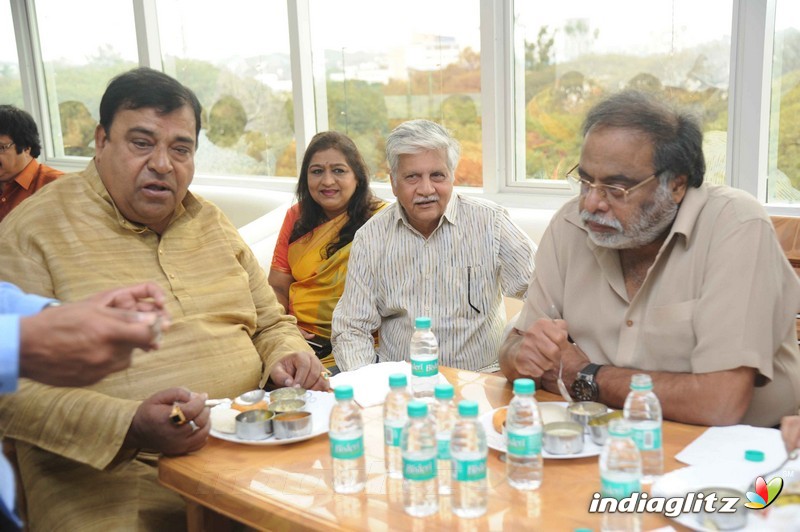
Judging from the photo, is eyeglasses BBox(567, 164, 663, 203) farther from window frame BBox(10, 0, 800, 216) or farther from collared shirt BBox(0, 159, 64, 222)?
collared shirt BBox(0, 159, 64, 222)

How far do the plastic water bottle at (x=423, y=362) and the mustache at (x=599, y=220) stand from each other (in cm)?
50

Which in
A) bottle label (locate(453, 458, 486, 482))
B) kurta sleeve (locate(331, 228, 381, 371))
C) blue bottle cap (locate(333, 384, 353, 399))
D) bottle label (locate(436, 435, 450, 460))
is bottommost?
kurta sleeve (locate(331, 228, 381, 371))

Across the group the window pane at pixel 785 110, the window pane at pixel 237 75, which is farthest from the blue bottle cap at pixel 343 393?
the window pane at pixel 237 75

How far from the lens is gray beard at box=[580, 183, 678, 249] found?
1911mm

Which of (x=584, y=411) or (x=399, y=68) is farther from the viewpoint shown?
A: (x=399, y=68)


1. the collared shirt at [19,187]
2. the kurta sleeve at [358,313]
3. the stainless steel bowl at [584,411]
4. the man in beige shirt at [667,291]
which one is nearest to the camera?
the stainless steel bowl at [584,411]

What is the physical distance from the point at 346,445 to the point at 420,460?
175 mm

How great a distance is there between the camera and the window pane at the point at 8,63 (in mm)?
7859

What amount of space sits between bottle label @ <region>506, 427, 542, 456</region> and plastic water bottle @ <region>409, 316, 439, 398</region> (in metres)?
0.50

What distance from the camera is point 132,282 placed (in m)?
2.13

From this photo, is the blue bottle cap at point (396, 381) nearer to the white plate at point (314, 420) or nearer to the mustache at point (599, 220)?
the white plate at point (314, 420)

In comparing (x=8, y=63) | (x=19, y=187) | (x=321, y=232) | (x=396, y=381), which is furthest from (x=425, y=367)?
(x=8, y=63)

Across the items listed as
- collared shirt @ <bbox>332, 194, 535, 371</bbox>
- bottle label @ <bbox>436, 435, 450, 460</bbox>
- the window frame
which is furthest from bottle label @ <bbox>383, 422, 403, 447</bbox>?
the window frame

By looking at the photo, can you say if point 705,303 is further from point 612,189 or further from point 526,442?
point 526,442
